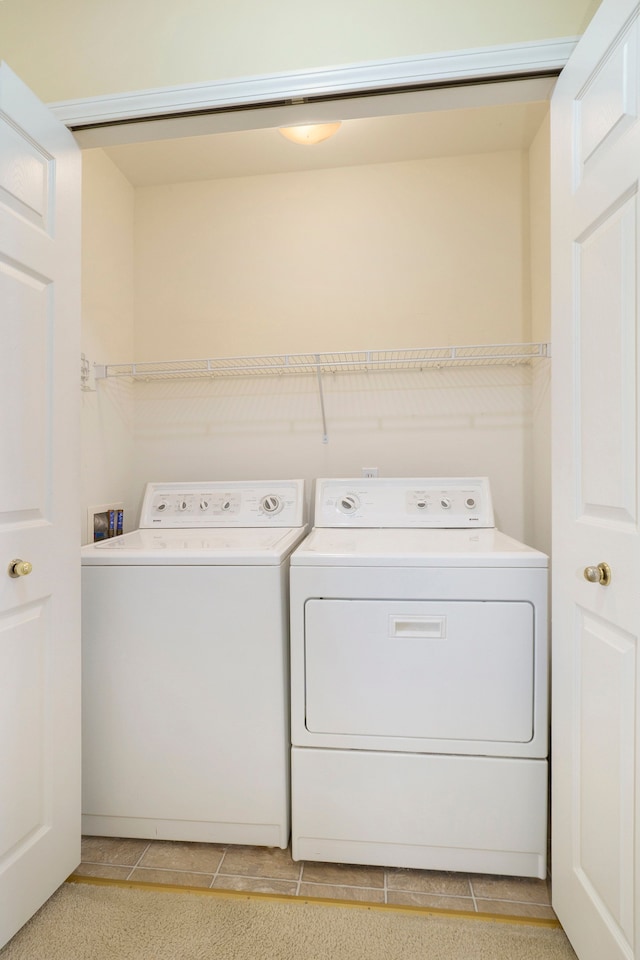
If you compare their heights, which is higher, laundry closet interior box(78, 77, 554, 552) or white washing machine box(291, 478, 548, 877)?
laundry closet interior box(78, 77, 554, 552)

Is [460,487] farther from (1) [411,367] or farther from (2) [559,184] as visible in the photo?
(2) [559,184]

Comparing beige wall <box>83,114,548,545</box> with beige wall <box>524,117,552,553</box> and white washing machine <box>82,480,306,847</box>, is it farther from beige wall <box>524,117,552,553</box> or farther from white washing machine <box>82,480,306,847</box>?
white washing machine <box>82,480,306,847</box>

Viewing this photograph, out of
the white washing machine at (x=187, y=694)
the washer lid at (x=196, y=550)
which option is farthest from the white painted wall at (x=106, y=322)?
the white washing machine at (x=187, y=694)

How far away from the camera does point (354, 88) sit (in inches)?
48.8

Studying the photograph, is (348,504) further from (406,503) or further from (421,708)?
(421,708)

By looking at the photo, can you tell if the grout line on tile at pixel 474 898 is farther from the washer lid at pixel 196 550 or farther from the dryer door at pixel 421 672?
the washer lid at pixel 196 550

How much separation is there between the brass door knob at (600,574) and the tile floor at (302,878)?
0.93 meters

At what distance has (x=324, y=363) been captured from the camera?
233cm

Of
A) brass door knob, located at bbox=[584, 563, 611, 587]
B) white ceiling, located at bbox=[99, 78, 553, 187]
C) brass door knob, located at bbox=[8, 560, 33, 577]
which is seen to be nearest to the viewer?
brass door knob, located at bbox=[584, 563, 611, 587]

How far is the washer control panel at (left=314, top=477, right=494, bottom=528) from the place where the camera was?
206cm

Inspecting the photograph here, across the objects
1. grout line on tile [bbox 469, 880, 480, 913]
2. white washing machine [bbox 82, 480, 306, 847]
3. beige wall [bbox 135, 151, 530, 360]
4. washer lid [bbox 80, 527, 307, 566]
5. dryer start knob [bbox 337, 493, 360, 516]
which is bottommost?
grout line on tile [bbox 469, 880, 480, 913]

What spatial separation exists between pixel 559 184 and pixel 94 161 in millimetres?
1845

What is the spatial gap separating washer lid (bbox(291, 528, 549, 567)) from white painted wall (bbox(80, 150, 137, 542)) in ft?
3.26

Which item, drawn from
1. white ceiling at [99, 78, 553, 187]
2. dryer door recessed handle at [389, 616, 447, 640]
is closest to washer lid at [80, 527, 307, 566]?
dryer door recessed handle at [389, 616, 447, 640]
